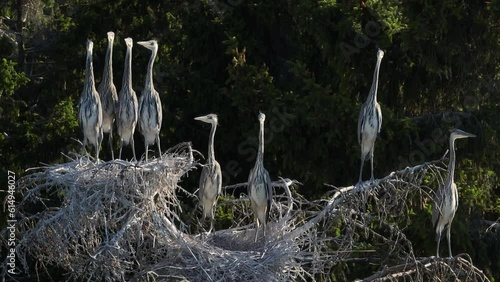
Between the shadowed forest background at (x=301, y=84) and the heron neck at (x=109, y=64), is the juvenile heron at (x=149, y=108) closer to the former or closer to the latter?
the heron neck at (x=109, y=64)

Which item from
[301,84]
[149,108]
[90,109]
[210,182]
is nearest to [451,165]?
[210,182]

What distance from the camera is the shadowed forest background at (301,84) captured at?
47.9 feet

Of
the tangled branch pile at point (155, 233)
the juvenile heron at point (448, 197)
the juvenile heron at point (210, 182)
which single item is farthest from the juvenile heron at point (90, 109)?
the juvenile heron at point (448, 197)

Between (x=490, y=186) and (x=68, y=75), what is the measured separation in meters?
6.82

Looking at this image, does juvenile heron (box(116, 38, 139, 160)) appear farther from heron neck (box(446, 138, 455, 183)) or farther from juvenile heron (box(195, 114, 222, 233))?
heron neck (box(446, 138, 455, 183))

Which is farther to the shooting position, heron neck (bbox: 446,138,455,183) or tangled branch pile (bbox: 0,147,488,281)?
heron neck (bbox: 446,138,455,183)

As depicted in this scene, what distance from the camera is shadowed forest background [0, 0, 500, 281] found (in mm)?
14609

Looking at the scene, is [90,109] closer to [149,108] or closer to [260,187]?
[149,108]

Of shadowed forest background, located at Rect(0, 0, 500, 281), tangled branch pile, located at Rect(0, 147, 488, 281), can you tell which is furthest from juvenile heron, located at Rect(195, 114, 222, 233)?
shadowed forest background, located at Rect(0, 0, 500, 281)

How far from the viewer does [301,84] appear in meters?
16.6

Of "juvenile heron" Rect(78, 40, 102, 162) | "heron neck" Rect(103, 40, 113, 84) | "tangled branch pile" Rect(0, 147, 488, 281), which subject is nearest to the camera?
"tangled branch pile" Rect(0, 147, 488, 281)

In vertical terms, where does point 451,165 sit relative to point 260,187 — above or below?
above

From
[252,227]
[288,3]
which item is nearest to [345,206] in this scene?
[252,227]

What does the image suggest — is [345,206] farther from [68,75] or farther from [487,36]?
[68,75]
